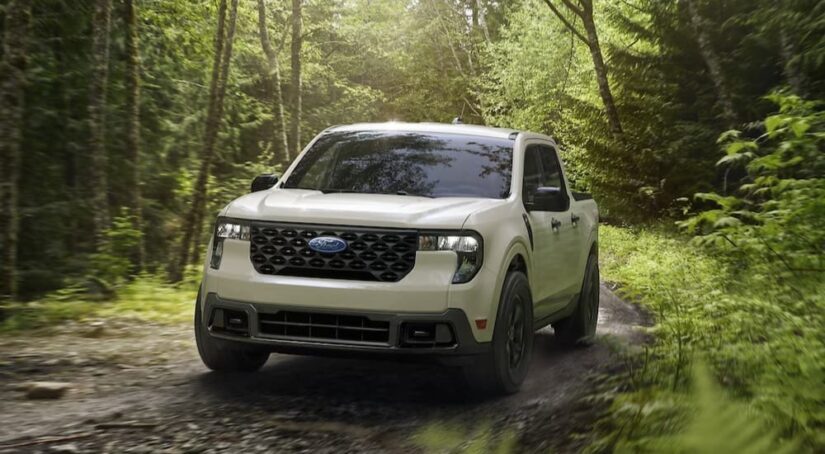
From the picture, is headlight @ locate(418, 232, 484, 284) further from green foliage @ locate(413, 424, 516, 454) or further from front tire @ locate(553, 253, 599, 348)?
front tire @ locate(553, 253, 599, 348)

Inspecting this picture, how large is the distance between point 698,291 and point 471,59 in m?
42.5

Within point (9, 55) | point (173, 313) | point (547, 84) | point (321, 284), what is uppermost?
point (547, 84)

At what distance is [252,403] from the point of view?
20.3 ft

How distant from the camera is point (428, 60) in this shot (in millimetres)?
52281

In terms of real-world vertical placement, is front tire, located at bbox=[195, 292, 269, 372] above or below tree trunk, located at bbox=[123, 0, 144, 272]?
below

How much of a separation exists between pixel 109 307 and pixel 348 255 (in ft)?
18.4

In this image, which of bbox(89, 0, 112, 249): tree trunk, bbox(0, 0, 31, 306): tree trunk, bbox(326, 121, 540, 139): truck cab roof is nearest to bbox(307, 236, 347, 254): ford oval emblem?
bbox(326, 121, 540, 139): truck cab roof

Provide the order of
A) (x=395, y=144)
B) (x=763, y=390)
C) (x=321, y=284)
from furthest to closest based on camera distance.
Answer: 1. (x=395, y=144)
2. (x=321, y=284)
3. (x=763, y=390)

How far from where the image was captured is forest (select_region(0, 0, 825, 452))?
5.38m

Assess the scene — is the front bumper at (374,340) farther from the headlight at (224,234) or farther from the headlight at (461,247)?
the headlight at (224,234)

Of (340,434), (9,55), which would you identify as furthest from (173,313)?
(340,434)

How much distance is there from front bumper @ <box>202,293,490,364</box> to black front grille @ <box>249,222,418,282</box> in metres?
0.24

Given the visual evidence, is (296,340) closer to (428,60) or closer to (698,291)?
(698,291)

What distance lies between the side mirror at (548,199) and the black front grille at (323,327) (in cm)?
181
